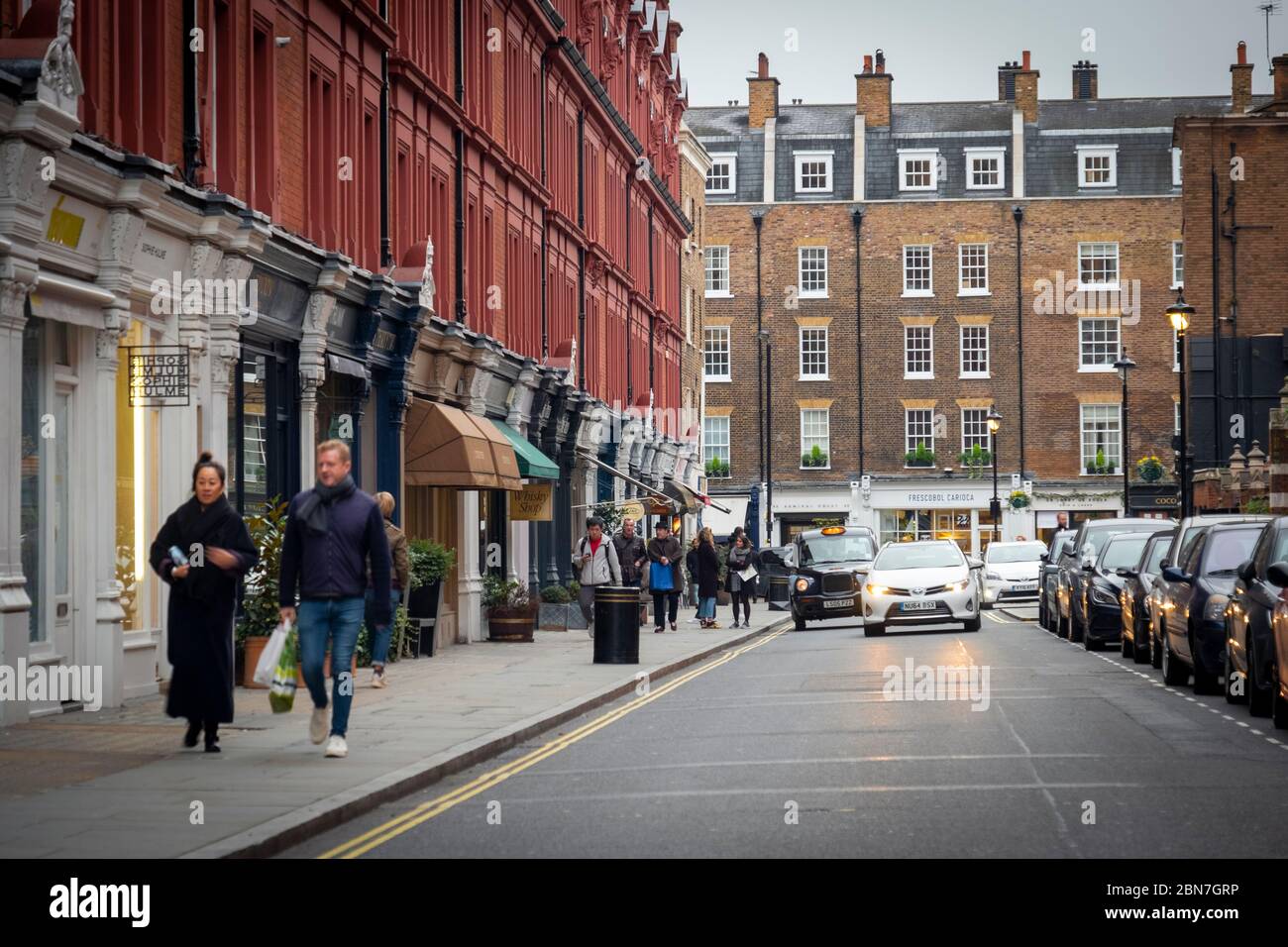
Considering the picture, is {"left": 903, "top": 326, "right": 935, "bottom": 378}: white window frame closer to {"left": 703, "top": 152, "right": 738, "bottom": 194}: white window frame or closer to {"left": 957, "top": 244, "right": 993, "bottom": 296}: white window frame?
{"left": 957, "top": 244, "right": 993, "bottom": 296}: white window frame

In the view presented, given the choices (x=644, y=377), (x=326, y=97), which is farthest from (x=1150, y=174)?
(x=326, y=97)

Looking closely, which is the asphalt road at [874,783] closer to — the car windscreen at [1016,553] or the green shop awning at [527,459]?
the green shop awning at [527,459]

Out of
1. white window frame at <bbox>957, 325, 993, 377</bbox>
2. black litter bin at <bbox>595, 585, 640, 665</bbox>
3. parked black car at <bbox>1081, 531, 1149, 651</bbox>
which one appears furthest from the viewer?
white window frame at <bbox>957, 325, 993, 377</bbox>

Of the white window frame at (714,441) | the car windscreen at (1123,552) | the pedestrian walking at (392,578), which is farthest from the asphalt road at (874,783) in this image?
the white window frame at (714,441)

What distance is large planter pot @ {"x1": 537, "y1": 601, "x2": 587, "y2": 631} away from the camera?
3544cm

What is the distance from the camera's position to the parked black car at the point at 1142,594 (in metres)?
23.1

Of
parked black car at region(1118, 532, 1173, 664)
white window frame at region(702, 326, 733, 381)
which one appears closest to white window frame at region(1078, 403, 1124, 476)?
white window frame at region(702, 326, 733, 381)

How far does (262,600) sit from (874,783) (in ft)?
30.2

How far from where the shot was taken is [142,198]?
17.3 meters

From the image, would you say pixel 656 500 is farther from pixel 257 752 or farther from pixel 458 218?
pixel 257 752

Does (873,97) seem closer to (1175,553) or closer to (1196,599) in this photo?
(1175,553)

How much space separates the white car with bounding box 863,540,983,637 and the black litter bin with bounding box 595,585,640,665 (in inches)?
331

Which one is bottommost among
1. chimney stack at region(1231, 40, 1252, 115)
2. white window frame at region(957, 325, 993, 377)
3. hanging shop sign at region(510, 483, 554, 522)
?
hanging shop sign at region(510, 483, 554, 522)
